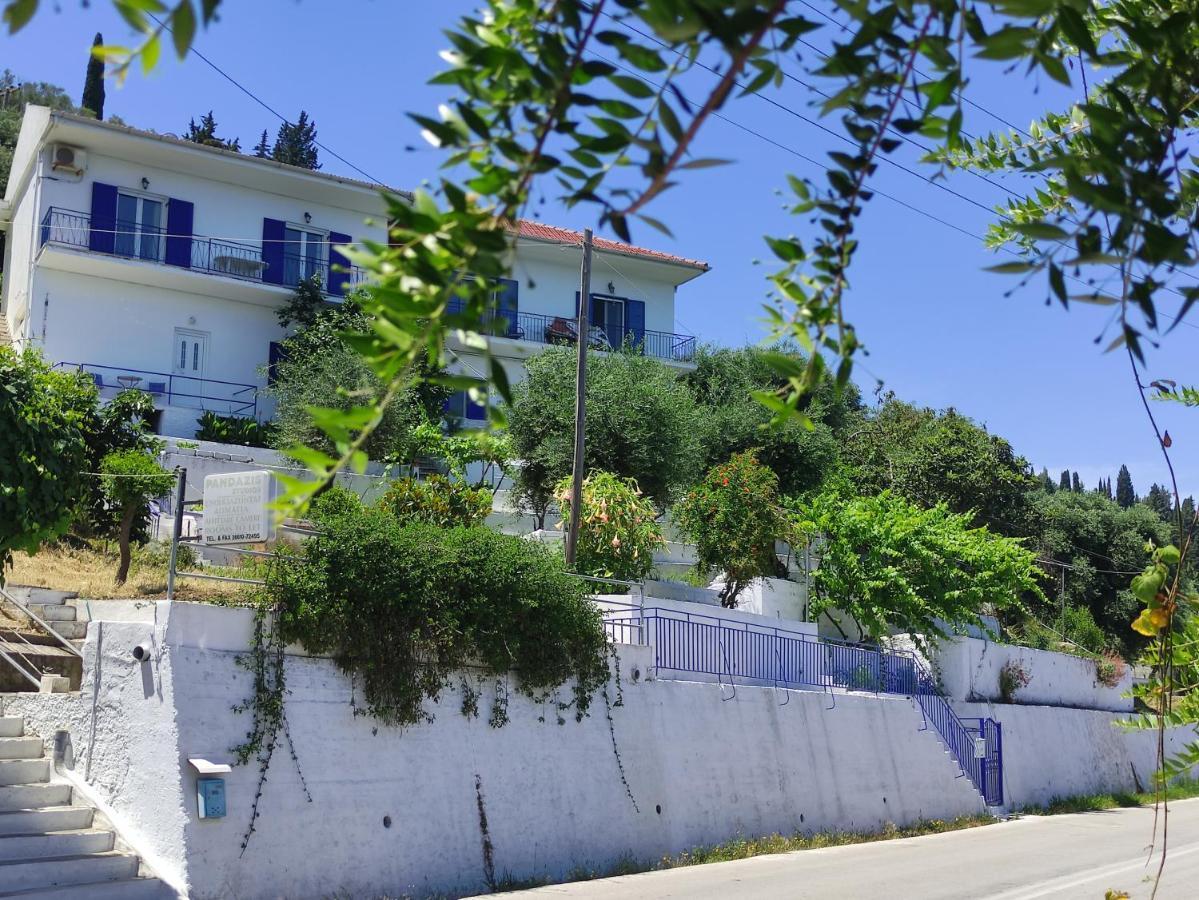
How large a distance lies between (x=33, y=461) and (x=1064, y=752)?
2729cm

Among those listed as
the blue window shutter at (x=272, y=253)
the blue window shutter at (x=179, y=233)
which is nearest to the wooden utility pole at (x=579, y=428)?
the blue window shutter at (x=272, y=253)

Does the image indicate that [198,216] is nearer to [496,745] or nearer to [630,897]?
[496,745]

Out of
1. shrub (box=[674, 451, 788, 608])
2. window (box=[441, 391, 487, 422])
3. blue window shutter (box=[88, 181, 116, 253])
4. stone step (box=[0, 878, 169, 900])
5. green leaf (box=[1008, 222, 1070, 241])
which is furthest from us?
window (box=[441, 391, 487, 422])

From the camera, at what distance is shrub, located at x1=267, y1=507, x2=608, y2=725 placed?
44.6 feet

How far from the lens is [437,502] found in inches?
873

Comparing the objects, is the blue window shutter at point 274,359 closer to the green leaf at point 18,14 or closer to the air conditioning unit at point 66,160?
the air conditioning unit at point 66,160

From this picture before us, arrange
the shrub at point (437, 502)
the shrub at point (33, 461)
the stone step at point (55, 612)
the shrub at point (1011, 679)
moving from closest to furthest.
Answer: the shrub at point (33, 461), the stone step at point (55, 612), the shrub at point (437, 502), the shrub at point (1011, 679)

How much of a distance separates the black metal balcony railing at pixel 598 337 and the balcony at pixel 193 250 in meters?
6.17

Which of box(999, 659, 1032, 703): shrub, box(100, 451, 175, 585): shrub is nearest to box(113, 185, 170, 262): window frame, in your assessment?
box(100, 451, 175, 585): shrub

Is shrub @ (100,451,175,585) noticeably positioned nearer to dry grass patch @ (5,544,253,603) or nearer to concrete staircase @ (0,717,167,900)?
dry grass patch @ (5,544,253,603)

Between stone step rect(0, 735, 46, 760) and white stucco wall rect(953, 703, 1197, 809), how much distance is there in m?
20.6

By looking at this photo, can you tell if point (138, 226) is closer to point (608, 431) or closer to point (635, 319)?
point (608, 431)

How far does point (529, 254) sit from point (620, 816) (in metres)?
25.3

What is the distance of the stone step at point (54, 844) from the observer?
11.1 meters
